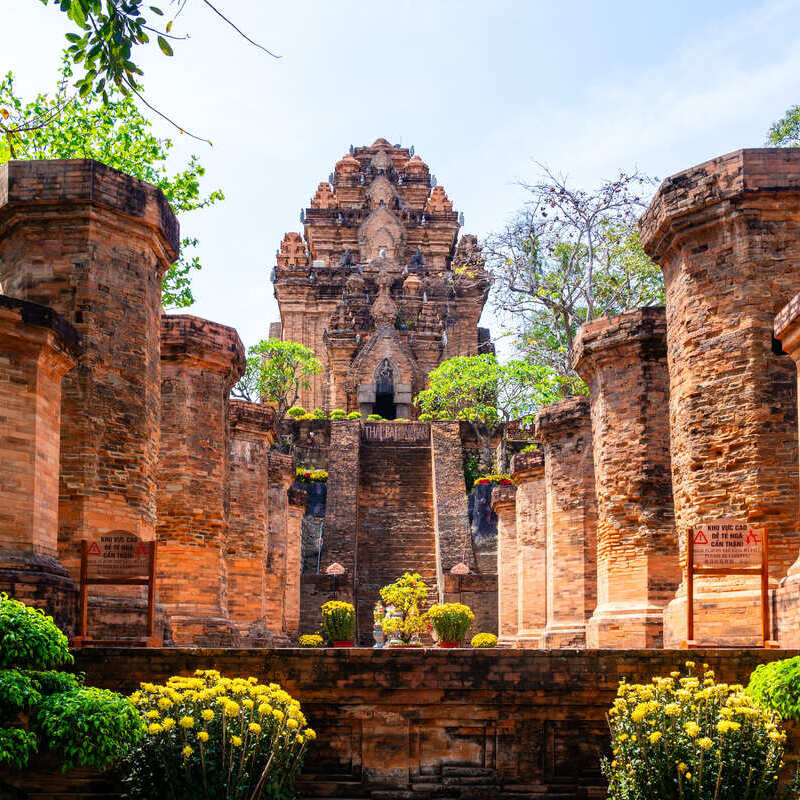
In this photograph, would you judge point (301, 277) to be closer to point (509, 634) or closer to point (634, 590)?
point (509, 634)

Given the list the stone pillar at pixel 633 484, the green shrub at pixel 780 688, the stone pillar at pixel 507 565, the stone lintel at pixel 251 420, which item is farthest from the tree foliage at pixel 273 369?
the green shrub at pixel 780 688

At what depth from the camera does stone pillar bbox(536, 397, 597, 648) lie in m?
18.2

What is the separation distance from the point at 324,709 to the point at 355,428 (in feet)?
105

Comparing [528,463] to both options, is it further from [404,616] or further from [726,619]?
[726,619]

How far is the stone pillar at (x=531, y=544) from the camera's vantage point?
74.5ft

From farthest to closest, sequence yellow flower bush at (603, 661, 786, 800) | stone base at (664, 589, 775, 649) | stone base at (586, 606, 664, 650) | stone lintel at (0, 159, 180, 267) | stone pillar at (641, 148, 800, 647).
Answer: stone base at (586, 606, 664, 650), stone lintel at (0, 159, 180, 267), stone pillar at (641, 148, 800, 647), stone base at (664, 589, 775, 649), yellow flower bush at (603, 661, 786, 800)

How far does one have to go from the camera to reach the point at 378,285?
51.8 meters

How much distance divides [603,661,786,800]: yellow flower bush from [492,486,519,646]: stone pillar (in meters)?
18.0

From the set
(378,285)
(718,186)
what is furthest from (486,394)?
(718,186)

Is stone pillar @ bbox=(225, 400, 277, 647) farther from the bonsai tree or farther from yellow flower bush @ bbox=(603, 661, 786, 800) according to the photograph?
yellow flower bush @ bbox=(603, 661, 786, 800)

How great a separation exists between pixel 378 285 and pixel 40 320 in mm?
42080

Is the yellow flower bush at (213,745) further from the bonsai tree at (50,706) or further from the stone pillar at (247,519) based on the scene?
the stone pillar at (247,519)

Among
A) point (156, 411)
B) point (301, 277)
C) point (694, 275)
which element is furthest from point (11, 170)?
point (301, 277)

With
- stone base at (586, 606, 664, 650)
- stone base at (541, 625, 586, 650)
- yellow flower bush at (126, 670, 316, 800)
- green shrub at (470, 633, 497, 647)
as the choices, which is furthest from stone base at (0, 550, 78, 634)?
green shrub at (470, 633, 497, 647)
